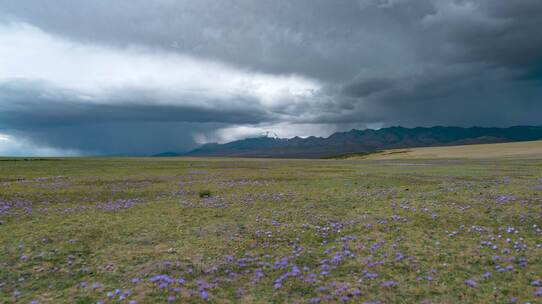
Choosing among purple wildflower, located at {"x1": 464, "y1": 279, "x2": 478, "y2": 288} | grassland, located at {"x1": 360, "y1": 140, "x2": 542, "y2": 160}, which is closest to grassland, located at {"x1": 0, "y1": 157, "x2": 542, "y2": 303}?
purple wildflower, located at {"x1": 464, "y1": 279, "x2": 478, "y2": 288}

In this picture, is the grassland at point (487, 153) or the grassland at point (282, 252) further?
the grassland at point (487, 153)

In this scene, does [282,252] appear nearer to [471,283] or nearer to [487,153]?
[471,283]

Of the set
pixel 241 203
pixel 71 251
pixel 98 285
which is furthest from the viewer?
pixel 241 203

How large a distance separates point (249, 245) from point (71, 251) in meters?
7.40

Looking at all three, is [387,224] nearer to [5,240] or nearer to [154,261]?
[154,261]

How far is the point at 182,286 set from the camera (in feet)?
27.6

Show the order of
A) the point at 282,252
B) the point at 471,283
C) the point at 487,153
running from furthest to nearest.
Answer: the point at 487,153 → the point at 282,252 → the point at 471,283

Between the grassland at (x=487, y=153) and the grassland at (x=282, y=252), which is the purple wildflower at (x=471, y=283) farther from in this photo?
the grassland at (x=487, y=153)

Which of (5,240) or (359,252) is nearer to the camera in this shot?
(359,252)

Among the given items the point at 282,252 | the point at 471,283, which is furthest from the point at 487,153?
the point at 282,252

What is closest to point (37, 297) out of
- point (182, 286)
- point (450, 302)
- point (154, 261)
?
point (154, 261)

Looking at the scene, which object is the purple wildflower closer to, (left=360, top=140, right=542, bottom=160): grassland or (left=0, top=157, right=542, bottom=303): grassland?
(left=0, top=157, right=542, bottom=303): grassland

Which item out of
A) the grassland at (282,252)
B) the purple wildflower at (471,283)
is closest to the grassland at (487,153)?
the grassland at (282,252)

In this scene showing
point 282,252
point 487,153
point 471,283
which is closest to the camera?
point 471,283
